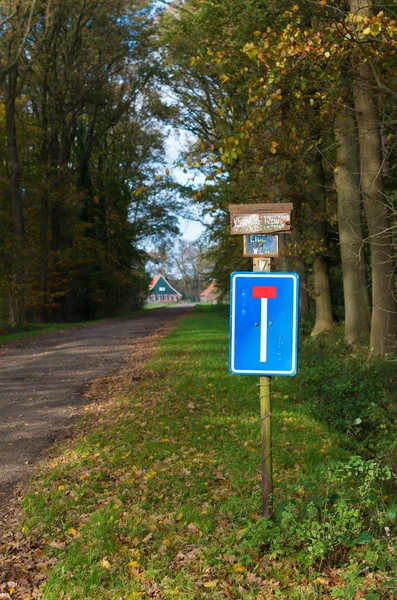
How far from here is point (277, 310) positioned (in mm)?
4961

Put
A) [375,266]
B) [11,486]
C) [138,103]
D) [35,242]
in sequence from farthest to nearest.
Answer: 1. [138,103]
2. [35,242]
3. [375,266]
4. [11,486]

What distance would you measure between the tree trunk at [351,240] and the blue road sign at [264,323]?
10933 mm

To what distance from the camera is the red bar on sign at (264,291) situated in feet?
16.3

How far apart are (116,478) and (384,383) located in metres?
6.62

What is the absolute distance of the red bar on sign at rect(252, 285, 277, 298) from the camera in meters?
4.98

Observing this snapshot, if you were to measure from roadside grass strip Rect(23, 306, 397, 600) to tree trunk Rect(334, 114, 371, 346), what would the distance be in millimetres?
7089

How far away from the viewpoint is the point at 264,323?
4.95m

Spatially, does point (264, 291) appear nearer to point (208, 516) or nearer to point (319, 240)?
point (208, 516)

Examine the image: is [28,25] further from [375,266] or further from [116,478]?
[116,478]

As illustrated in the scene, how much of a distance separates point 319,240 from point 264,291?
1512 cm

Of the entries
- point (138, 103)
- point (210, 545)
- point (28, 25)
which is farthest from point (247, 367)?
point (138, 103)

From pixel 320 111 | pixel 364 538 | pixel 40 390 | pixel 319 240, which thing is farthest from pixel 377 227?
pixel 364 538

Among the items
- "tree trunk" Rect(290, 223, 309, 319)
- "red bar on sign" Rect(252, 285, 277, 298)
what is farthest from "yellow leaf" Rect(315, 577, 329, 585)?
"tree trunk" Rect(290, 223, 309, 319)

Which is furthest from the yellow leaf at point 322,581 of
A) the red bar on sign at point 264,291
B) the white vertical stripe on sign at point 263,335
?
the red bar on sign at point 264,291
